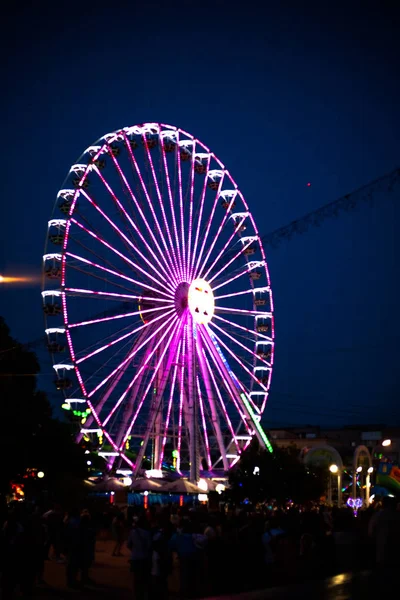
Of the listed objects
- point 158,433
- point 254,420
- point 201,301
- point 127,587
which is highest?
point 201,301

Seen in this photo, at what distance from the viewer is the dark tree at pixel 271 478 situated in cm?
5128

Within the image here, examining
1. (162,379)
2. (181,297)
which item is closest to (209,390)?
(162,379)

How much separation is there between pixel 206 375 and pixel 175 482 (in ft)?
18.9

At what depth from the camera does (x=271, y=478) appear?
52031mm

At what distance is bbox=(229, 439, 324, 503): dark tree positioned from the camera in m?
51.3

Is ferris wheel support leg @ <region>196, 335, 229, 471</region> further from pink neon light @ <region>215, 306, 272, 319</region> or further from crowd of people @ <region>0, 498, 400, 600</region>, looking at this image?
crowd of people @ <region>0, 498, 400, 600</region>

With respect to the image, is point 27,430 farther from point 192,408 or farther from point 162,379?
point 192,408

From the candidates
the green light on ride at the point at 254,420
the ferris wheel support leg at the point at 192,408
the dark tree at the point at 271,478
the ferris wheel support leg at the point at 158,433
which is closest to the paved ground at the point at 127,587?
the ferris wheel support leg at the point at 158,433

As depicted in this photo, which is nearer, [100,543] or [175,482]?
[100,543]

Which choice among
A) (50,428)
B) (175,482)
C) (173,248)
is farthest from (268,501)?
(173,248)

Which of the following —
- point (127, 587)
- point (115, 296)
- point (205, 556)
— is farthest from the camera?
point (115, 296)

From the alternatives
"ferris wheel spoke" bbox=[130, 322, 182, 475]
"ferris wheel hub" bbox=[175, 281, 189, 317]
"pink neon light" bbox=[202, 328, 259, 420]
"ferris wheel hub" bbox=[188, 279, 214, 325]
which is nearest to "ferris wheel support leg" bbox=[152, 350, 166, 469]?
"ferris wheel spoke" bbox=[130, 322, 182, 475]

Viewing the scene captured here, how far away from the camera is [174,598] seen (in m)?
15.7

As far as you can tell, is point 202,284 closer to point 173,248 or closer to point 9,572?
point 173,248
